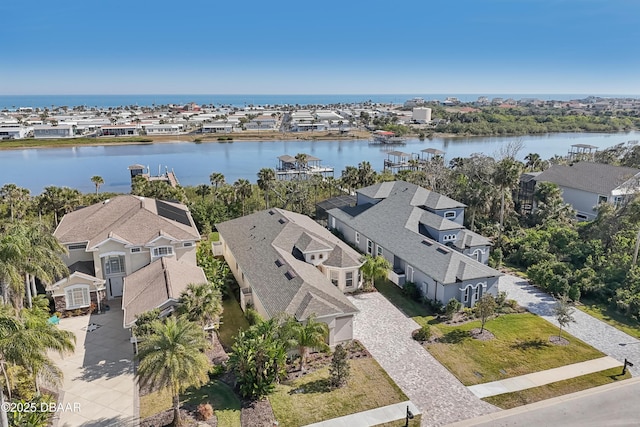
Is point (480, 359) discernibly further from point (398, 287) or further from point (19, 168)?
point (19, 168)

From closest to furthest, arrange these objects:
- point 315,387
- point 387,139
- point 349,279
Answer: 1. point 315,387
2. point 349,279
3. point 387,139

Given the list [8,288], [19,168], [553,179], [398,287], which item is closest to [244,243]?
[398,287]

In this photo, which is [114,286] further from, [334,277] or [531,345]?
[531,345]

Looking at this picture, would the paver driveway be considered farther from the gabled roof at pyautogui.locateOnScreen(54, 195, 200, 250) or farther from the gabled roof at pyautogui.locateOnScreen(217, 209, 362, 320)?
the gabled roof at pyautogui.locateOnScreen(54, 195, 200, 250)

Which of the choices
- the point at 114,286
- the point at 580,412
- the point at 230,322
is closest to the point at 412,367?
the point at 580,412

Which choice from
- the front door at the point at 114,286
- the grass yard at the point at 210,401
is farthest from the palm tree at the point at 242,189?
the grass yard at the point at 210,401
